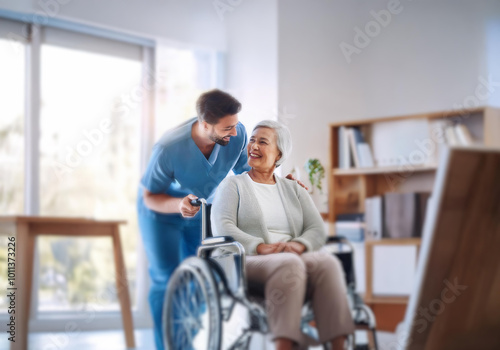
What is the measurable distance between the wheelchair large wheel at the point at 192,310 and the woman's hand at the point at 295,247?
0.12 meters

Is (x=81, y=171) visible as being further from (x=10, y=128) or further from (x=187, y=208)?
(x=187, y=208)

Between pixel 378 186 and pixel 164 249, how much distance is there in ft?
1.34

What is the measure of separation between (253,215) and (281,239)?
0.06m

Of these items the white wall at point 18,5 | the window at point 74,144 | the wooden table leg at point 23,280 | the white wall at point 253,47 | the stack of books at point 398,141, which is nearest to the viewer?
the stack of books at point 398,141

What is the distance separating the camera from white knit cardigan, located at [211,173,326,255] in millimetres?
940

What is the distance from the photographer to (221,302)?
916 mm

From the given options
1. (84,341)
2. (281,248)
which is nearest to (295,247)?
(281,248)

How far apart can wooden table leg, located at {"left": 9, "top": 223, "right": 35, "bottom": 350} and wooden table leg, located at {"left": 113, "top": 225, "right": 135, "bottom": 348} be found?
228 mm

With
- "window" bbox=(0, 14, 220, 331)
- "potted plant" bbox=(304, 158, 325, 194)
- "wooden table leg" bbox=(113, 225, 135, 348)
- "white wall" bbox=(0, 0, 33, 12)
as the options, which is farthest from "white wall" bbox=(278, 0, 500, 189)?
"white wall" bbox=(0, 0, 33, 12)

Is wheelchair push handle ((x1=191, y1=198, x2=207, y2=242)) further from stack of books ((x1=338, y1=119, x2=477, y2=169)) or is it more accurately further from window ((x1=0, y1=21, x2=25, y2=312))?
window ((x1=0, y1=21, x2=25, y2=312))

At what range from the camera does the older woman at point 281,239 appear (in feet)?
2.93

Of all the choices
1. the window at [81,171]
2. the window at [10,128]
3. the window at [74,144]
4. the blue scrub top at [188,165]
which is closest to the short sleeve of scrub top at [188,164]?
the blue scrub top at [188,165]

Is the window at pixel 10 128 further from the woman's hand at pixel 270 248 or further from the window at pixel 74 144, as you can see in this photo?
the woman's hand at pixel 270 248

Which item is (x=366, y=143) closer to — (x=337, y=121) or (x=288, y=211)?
(x=337, y=121)
